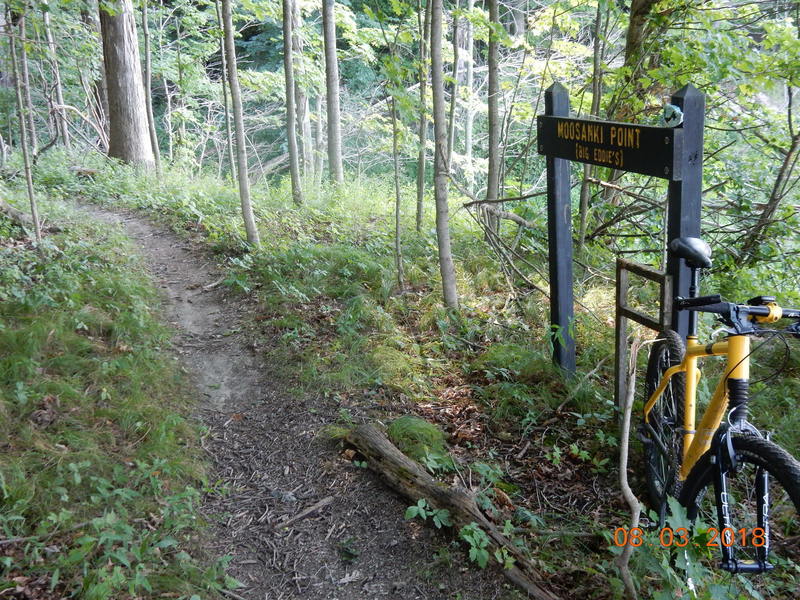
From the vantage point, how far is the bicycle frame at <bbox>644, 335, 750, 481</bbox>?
9.15 feet

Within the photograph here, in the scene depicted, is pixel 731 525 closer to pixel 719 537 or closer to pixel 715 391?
pixel 719 537

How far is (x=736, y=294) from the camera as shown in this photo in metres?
6.37

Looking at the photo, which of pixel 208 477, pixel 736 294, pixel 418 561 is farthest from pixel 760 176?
pixel 208 477

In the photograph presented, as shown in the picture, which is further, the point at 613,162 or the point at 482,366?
the point at 482,366

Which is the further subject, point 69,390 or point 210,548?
point 69,390

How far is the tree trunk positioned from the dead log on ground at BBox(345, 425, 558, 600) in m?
11.9

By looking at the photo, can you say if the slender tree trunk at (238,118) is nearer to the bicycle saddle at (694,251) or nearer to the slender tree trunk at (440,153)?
the slender tree trunk at (440,153)

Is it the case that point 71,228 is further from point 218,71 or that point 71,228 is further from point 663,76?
point 218,71

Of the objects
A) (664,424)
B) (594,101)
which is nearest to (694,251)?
(664,424)

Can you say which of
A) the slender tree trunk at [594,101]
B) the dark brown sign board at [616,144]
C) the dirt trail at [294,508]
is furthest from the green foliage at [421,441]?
the slender tree trunk at [594,101]

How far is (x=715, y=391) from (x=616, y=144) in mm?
1872

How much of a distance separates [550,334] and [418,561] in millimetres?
2539

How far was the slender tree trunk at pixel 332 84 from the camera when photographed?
38.6ft

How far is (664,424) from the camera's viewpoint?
385 cm
